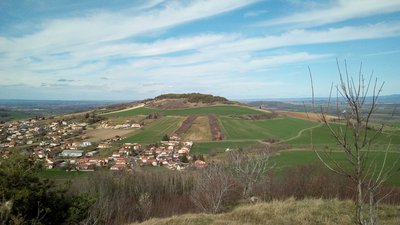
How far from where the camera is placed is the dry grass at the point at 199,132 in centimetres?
4909

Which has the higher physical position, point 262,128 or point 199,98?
point 199,98

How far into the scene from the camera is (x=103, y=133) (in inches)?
2169

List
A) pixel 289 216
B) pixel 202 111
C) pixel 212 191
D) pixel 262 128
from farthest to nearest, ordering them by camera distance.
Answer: pixel 202 111 < pixel 262 128 < pixel 212 191 < pixel 289 216

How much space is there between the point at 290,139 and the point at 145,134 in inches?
871

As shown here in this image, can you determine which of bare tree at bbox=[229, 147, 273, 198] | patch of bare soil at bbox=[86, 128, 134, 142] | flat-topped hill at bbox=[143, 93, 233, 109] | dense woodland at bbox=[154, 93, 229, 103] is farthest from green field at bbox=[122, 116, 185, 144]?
bare tree at bbox=[229, 147, 273, 198]

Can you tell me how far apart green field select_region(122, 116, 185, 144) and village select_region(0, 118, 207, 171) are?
6.27ft

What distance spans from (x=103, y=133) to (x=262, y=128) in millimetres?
26037

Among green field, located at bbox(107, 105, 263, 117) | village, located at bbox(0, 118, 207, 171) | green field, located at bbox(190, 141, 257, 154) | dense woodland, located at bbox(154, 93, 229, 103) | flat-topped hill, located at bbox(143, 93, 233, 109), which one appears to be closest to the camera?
village, located at bbox(0, 118, 207, 171)

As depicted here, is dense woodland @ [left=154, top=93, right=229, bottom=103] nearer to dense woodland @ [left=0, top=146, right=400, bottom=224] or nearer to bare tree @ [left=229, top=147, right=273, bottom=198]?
dense woodland @ [left=0, top=146, right=400, bottom=224]

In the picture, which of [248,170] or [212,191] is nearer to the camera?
[212,191]

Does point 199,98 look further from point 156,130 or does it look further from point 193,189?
point 193,189

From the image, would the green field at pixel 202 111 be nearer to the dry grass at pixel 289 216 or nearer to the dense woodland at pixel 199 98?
the dense woodland at pixel 199 98

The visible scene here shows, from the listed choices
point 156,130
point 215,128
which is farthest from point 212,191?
point 156,130

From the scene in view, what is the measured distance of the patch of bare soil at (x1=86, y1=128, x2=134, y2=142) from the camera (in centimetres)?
5172
